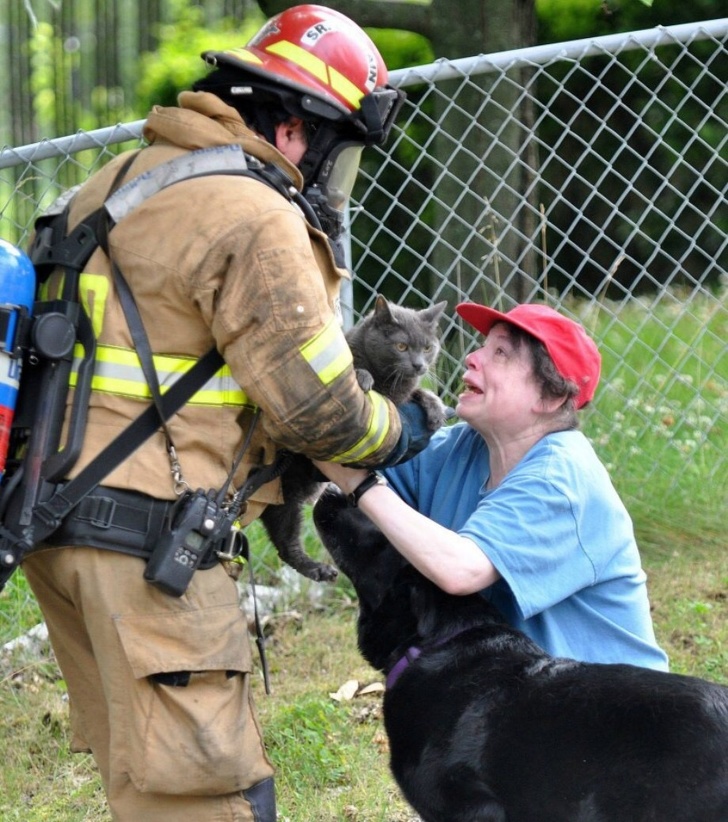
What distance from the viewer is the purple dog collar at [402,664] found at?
316 centimetres

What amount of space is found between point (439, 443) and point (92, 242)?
1.29 metres

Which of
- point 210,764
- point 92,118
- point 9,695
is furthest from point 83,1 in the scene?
point 210,764

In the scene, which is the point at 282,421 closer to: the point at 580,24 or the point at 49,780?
the point at 49,780

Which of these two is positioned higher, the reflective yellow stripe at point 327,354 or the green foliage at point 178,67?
the reflective yellow stripe at point 327,354

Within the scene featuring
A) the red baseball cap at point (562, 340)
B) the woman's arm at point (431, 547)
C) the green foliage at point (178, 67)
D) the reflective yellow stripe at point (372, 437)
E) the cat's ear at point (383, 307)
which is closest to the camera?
the reflective yellow stripe at point (372, 437)

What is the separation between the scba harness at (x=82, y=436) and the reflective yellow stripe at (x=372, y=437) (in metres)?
0.32

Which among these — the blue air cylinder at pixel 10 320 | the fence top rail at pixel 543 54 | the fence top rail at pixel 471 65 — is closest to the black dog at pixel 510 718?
the blue air cylinder at pixel 10 320

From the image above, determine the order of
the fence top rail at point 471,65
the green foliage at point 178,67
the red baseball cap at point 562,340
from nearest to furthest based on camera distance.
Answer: the red baseball cap at point 562,340 → the fence top rail at point 471,65 → the green foliage at point 178,67

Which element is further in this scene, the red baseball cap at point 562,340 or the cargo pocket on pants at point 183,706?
the red baseball cap at point 562,340

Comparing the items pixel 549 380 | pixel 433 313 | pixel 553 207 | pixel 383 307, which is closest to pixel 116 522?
pixel 549 380

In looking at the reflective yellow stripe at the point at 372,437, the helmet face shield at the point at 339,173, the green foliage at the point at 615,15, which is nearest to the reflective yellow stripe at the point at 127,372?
the reflective yellow stripe at the point at 372,437

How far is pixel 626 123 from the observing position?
775 cm

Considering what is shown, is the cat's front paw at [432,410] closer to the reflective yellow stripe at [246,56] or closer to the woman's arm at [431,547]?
the woman's arm at [431,547]

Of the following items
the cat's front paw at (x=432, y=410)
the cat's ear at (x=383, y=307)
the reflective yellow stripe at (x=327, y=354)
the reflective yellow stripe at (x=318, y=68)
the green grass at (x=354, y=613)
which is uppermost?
the reflective yellow stripe at (x=318, y=68)
